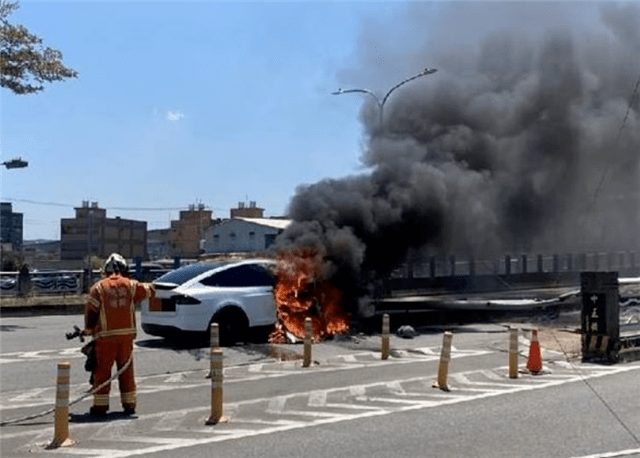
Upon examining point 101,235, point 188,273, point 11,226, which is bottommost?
point 188,273

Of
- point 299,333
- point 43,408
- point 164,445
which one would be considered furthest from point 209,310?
point 164,445

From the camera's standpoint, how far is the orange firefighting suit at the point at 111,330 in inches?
351

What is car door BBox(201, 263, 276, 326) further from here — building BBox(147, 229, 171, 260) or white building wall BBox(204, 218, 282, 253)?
building BBox(147, 229, 171, 260)

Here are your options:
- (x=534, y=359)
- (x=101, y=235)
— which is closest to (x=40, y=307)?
(x=534, y=359)

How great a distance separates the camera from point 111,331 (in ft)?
29.2

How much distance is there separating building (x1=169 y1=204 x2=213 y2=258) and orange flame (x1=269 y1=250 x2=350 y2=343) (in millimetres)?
66431

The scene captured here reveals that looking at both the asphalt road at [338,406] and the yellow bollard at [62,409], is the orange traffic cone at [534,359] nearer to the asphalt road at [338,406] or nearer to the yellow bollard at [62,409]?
the asphalt road at [338,406]

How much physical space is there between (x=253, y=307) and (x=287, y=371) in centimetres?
258

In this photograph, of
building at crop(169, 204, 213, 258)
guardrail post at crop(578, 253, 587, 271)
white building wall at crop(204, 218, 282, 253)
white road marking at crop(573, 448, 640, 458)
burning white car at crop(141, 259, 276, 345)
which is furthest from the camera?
building at crop(169, 204, 213, 258)

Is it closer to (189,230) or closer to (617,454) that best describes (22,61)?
(617,454)

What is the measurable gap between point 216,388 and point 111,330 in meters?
1.20

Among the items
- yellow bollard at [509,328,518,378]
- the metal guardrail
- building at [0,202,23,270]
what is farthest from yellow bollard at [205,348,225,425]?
building at [0,202,23,270]

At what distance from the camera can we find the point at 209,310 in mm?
14383

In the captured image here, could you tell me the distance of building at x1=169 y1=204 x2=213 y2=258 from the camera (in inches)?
3324
